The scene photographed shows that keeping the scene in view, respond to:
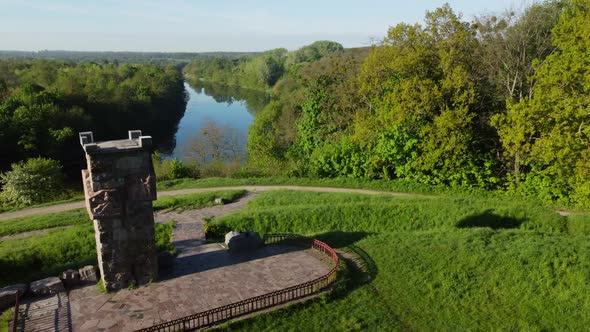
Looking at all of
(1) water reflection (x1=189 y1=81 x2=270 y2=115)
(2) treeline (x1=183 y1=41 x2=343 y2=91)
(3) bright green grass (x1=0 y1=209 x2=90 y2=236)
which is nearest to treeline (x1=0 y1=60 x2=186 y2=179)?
(1) water reflection (x1=189 y1=81 x2=270 y2=115)

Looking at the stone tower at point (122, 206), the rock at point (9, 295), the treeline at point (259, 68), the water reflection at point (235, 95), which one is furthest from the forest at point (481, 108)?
the water reflection at point (235, 95)

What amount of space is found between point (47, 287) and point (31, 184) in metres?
22.4

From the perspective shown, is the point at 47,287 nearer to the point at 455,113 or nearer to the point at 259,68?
the point at 455,113

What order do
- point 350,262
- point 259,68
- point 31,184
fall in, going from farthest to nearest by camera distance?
point 259,68 < point 31,184 < point 350,262

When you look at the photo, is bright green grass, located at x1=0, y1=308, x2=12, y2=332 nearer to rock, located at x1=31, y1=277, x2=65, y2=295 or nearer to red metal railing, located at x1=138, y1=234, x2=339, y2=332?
rock, located at x1=31, y1=277, x2=65, y2=295

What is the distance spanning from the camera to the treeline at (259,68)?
402 ft

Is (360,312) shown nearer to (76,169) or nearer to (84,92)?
(76,169)

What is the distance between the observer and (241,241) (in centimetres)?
1980

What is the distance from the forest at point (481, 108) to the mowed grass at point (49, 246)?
1699 centimetres

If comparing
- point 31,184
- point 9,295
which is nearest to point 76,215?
point 31,184

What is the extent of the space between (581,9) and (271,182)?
24305 mm

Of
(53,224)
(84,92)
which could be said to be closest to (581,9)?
(53,224)

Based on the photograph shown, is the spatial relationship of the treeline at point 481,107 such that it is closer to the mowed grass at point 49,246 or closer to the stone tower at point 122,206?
the mowed grass at point 49,246

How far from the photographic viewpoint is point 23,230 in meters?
24.7
